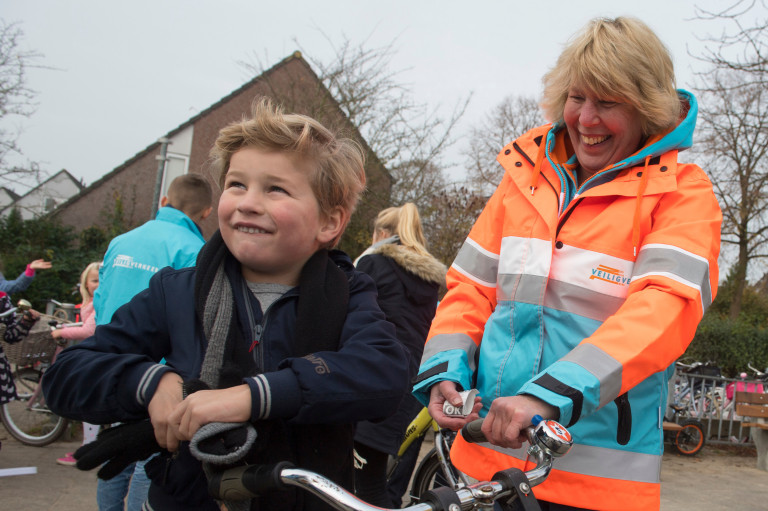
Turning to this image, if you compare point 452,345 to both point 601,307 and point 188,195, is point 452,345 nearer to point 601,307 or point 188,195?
point 601,307

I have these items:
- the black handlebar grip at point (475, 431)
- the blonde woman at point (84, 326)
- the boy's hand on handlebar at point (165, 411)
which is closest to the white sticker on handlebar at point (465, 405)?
the black handlebar grip at point (475, 431)

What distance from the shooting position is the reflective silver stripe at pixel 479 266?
7.08 feet

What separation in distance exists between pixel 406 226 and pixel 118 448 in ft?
12.4

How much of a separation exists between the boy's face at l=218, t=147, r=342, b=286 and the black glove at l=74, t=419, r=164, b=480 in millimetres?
486

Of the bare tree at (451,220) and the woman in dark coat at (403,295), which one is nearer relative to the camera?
the woman in dark coat at (403,295)

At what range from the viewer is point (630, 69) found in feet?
6.20

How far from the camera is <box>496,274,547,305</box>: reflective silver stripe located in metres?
1.90

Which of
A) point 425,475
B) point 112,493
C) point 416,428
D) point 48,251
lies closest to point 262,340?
point 112,493

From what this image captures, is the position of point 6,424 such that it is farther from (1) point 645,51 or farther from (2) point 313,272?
(1) point 645,51

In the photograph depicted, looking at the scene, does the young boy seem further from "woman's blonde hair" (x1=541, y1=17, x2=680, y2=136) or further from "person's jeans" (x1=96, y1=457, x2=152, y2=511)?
"person's jeans" (x1=96, y1=457, x2=152, y2=511)

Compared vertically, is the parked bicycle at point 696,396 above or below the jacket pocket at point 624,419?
below

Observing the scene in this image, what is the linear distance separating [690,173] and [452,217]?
419 inches

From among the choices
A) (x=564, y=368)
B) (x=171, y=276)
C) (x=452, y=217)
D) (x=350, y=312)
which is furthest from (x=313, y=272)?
(x=452, y=217)

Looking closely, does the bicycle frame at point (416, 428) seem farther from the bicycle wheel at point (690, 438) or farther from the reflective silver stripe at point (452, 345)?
the bicycle wheel at point (690, 438)
